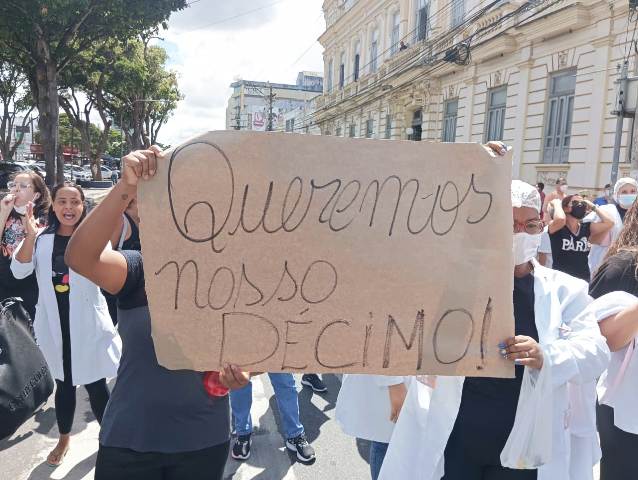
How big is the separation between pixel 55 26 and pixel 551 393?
14404mm

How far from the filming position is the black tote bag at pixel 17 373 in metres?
2.27

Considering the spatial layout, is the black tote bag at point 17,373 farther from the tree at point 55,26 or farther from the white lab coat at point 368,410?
the tree at point 55,26

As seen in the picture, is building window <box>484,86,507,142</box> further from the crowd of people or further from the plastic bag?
the plastic bag

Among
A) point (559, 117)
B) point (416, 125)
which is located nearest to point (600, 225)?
point (559, 117)

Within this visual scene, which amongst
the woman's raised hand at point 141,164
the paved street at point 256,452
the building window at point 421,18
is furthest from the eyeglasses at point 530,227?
the building window at point 421,18

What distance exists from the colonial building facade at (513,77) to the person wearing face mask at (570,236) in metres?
7.05

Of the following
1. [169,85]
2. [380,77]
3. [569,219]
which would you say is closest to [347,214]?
[569,219]

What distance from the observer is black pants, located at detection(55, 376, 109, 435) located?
3303mm

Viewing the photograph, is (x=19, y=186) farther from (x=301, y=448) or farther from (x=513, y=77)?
(x=513, y=77)

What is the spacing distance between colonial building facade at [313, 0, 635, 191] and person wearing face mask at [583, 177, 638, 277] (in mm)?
6711

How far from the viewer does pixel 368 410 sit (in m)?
2.47

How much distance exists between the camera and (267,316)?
63.5 inches

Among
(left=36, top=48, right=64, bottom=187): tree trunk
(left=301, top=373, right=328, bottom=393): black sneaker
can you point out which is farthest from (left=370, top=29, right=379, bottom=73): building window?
(left=301, top=373, right=328, bottom=393): black sneaker

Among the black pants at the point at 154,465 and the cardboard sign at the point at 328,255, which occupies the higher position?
the cardboard sign at the point at 328,255
